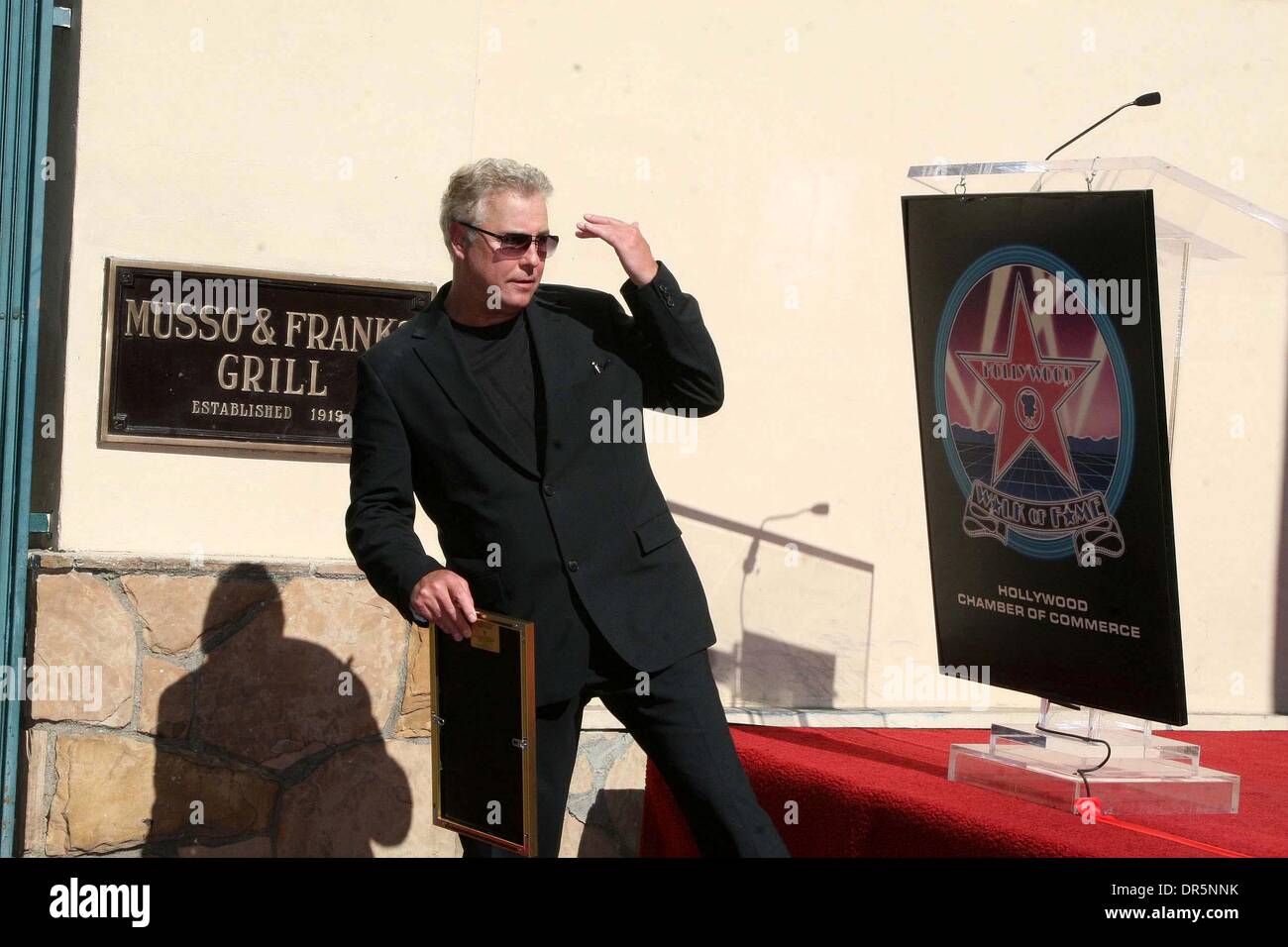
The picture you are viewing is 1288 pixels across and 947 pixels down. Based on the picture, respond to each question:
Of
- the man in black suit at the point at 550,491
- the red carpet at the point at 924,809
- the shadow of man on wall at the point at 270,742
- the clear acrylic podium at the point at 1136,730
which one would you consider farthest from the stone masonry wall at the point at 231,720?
the clear acrylic podium at the point at 1136,730

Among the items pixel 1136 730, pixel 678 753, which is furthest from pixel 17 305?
pixel 1136 730

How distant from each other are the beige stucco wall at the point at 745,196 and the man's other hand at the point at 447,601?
1866 mm

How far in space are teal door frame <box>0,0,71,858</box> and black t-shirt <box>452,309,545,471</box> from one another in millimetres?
1939

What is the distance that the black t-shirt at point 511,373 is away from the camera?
3309 millimetres

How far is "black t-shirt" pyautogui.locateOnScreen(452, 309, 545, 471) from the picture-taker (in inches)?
130

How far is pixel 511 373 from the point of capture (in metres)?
3.38

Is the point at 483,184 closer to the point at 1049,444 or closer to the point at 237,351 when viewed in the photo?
the point at 1049,444

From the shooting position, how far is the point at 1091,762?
3547 millimetres

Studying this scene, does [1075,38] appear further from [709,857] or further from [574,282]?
[709,857]

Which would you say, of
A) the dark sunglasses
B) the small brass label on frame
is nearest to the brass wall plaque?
the dark sunglasses

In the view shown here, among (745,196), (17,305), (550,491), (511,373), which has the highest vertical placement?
(745,196)

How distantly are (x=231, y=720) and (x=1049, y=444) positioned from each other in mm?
2799

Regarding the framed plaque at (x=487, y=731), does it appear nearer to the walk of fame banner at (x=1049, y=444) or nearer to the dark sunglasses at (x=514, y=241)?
the dark sunglasses at (x=514, y=241)
